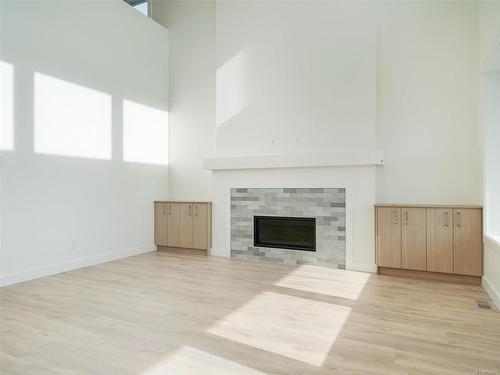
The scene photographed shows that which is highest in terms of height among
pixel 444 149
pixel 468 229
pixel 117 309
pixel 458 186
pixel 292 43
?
pixel 292 43

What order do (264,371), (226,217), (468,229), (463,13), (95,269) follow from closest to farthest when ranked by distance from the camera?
(264,371)
(468,229)
(463,13)
(95,269)
(226,217)

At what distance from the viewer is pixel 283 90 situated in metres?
5.22

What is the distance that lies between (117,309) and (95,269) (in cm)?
179

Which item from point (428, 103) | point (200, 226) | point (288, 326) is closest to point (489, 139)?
point (428, 103)

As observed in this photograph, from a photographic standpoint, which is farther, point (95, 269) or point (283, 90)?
point (283, 90)

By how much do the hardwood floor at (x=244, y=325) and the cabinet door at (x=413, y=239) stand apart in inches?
8.8

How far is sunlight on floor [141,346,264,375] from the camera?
2.11 m

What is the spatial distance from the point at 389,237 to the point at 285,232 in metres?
1.48

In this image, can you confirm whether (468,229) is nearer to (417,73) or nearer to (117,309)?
(417,73)

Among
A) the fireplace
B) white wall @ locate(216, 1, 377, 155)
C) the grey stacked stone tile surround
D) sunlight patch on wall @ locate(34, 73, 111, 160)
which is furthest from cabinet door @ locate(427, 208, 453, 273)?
sunlight patch on wall @ locate(34, 73, 111, 160)

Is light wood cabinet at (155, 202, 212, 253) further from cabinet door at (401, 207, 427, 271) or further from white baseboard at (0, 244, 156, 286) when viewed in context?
cabinet door at (401, 207, 427, 271)

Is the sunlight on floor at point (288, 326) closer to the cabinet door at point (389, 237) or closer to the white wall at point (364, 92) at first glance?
the cabinet door at point (389, 237)

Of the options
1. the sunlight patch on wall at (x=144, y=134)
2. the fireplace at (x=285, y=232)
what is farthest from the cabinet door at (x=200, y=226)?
the sunlight patch on wall at (x=144, y=134)

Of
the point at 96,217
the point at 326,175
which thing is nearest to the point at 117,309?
the point at 96,217
